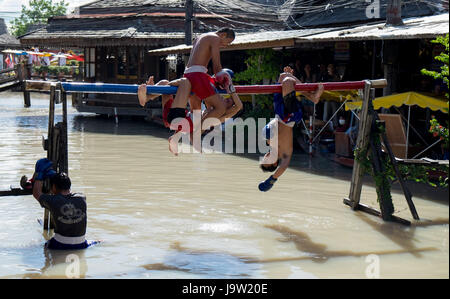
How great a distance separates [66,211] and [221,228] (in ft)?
8.20

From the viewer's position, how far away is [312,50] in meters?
21.4

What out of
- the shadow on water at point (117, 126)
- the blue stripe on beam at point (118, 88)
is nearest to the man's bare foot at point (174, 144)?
the blue stripe on beam at point (118, 88)

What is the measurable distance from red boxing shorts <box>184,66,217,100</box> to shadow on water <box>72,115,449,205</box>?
17.5 feet

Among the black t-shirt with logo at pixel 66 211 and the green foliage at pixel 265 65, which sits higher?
the green foliage at pixel 265 65

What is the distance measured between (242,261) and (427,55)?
33.9ft

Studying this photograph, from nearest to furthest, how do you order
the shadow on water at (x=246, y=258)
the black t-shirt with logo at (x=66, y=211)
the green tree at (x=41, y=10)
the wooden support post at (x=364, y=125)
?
the shadow on water at (x=246, y=258), the black t-shirt with logo at (x=66, y=211), the wooden support post at (x=364, y=125), the green tree at (x=41, y=10)

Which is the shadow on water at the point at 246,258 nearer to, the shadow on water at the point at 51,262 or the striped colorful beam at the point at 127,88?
the shadow on water at the point at 51,262

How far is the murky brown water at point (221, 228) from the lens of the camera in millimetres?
7531

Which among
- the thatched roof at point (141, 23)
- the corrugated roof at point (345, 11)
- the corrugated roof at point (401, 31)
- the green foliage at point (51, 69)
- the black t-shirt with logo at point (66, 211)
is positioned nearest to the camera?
the black t-shirt with logo at point (66, 211)

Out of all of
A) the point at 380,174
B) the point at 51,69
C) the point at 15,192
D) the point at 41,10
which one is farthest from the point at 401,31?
the point at 41,10

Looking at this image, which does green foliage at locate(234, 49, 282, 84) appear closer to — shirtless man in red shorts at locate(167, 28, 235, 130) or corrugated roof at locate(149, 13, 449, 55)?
corrugated roof at locate(149, 13, 449, 55)

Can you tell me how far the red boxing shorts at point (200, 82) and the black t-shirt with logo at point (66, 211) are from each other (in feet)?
6.12

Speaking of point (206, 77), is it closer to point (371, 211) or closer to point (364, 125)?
point (364, 125)

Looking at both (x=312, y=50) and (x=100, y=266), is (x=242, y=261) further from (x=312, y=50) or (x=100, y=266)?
(x=312, y=50)
